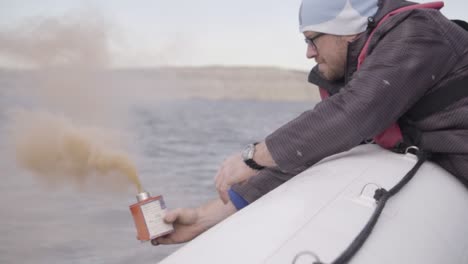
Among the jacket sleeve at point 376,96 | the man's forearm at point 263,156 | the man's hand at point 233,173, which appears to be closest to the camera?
the jacket sleeve at point 376,96

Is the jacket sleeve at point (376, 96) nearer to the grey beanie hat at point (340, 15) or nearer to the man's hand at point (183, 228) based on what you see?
the grey beanie hat at point (340, 15)

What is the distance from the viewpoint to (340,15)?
179 cm

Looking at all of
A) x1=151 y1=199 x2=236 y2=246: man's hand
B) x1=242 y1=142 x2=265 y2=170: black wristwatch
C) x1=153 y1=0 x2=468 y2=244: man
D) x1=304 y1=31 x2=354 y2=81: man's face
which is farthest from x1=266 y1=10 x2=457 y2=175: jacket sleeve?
x1=151 y1=199 x2=236 y2=246: man's hand

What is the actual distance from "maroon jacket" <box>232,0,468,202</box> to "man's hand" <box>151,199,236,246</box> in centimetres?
49

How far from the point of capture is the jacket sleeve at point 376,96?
155 centimetres

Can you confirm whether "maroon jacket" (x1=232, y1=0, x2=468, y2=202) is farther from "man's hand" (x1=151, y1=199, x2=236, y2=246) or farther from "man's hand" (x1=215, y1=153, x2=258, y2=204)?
"man's hand" (x1=151, y1=199, x2=236, y2=246)

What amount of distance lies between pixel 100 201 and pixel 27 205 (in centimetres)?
60

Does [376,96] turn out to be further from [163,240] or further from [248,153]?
[163,240]

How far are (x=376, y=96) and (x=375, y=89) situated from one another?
21 millimetres

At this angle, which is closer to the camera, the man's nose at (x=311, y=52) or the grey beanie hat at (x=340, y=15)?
the grey beanie hat at (x=340, y=15)

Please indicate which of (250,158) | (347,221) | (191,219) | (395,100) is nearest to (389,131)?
(395,100)

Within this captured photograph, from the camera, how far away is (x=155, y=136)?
32.3ft

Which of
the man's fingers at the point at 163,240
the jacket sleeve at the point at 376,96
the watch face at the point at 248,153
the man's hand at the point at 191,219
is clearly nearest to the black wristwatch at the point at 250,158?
the watch face at the point at 248,153

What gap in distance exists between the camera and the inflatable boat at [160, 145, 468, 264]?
114 centimetres
